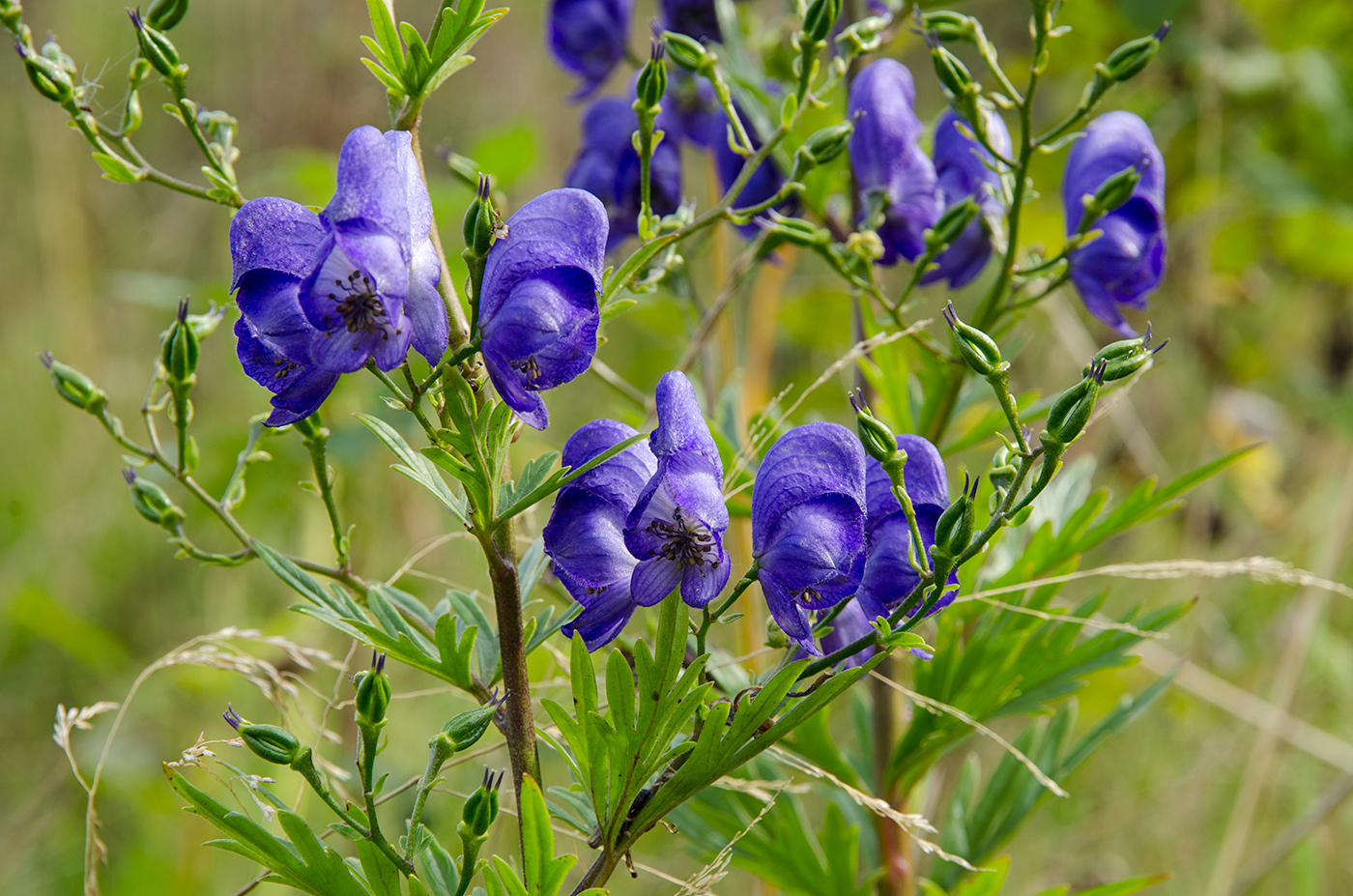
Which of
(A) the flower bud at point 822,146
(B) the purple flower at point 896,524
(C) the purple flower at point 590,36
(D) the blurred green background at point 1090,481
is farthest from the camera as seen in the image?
(D) the blurred green background at point 1090,481

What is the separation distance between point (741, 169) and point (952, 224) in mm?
354

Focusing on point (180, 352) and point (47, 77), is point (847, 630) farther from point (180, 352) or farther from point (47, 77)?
point (47, 77)

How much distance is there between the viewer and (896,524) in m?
0.65

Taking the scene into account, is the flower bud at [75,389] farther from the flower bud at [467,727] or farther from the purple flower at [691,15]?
the purple flower at [691,15]

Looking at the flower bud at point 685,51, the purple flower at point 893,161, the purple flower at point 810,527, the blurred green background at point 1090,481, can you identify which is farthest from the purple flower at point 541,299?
the blurred green background at point 1090,481

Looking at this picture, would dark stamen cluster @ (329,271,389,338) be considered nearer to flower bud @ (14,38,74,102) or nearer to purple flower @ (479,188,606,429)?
purple flower @ (479,188,606,429)

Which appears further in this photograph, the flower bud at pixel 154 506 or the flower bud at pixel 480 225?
the flower bud at pixel 154 506

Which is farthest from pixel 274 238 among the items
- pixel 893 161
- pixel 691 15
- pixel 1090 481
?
pixel 1090 481

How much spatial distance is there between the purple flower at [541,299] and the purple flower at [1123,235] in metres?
0.52

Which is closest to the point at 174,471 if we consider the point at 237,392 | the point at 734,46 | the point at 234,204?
the point at 234,204

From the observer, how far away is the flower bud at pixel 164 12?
2.34 feet

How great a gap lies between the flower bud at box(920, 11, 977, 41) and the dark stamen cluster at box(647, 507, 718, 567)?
0.46 meters

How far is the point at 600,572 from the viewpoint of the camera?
61 centimetres

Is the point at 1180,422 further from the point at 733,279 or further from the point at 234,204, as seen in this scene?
the point at 234,204
